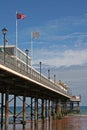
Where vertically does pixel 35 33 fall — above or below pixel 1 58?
above

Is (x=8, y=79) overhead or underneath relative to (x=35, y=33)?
underneath

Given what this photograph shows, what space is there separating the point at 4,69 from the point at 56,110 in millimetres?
64648

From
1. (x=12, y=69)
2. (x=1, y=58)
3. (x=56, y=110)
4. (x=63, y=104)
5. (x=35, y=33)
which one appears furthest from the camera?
(x=63, y=104)

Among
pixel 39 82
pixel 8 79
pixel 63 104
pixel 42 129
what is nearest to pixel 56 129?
pixel 42 129

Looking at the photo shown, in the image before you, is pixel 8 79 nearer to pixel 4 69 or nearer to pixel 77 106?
pixel 4 69

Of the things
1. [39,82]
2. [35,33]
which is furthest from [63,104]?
[39,82]

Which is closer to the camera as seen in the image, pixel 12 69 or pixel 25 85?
pixel 12 69

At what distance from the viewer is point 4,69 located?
1275 inches

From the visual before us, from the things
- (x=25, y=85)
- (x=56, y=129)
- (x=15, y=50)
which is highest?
(x=15, y=50)

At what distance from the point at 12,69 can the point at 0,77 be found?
3.17 meters

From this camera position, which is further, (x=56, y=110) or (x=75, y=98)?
(x=75, y=98)

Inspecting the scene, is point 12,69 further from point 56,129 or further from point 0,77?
point 56,129

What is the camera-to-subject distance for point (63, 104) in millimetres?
118812

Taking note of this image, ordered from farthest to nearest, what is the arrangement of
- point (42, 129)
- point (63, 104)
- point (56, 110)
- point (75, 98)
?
point (75, 98) < point (63, 104) < point (56, 110) < point (42, 129)
